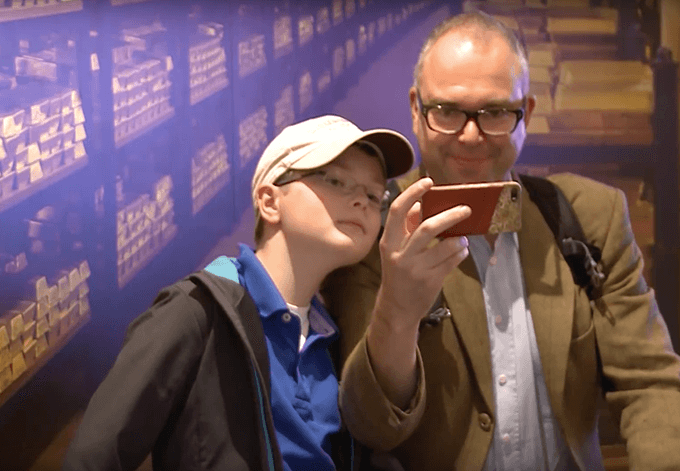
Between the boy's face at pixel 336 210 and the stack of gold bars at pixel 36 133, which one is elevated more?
the stack of gold bars at pixel 36 133

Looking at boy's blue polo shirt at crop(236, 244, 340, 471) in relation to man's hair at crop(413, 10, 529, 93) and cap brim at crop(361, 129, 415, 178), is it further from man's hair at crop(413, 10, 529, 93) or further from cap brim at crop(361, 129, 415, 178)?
man's hair at crop(413, 10, 529, 93)

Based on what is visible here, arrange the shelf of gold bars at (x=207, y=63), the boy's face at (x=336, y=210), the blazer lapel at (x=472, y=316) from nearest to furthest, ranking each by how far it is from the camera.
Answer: the boy's face at (x=336, y=210) → the blazer lapel at (x=472, y=316) → the shelf of gold bars at (x=207, y=63)

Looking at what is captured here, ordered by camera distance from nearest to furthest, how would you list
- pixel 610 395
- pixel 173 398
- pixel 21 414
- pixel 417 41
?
pixel 173 398, pixel 610 395, pixel 21 414, pixel 417 41

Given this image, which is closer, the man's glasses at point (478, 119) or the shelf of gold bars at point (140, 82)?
the man's glasses at point (478, 119)

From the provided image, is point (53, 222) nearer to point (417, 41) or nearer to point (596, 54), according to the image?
point (417, 41)

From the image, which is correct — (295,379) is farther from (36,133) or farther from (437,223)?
(36,133)

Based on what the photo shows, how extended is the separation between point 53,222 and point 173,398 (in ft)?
2.74

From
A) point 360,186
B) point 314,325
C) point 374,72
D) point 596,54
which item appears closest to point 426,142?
point 360,186

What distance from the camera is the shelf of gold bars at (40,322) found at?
1.92m

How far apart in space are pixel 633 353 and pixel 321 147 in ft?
2.92

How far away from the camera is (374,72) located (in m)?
2.51

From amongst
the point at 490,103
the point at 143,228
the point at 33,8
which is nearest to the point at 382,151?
the point at 490,103

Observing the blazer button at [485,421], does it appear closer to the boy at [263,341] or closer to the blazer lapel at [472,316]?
the blazer lapel at [472,316]

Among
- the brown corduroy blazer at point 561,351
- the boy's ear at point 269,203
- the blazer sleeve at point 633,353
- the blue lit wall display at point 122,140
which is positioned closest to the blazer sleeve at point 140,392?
the boy's ear at point 269,203
